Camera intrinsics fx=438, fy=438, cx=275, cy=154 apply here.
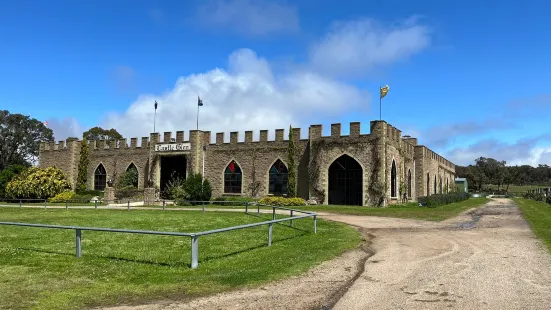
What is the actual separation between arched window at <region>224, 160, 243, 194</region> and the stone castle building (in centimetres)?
8

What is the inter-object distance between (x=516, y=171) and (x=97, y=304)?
116170 millimetres

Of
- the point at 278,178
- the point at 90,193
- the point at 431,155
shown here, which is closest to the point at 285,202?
the point at 278,178

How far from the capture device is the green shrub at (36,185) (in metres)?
38.4

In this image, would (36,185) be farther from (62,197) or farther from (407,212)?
(407,212)

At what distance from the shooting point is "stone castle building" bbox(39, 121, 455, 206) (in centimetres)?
3116

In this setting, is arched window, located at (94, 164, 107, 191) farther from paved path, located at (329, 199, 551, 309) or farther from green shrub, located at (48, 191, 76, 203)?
paved path, located at (329, 199, 551, 309)

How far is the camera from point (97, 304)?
5.89 m

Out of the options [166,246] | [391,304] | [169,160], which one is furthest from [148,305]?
[169,160]

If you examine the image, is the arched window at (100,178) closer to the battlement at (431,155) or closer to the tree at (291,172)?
the tree at (291,172)

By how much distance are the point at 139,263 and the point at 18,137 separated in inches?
2773

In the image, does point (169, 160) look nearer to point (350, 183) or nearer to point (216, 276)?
point (350, 183)

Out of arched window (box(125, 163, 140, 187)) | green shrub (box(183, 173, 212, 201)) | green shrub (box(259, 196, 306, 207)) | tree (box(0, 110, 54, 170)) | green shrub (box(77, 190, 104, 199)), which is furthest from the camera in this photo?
tree (box(0, 110, 54, 170))

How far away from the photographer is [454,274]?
760 centimetres

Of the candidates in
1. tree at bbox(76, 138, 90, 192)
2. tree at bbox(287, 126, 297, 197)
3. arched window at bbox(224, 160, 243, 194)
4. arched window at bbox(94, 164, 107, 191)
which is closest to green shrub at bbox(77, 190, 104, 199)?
tree at bbox(76, 138, 90, 192)
